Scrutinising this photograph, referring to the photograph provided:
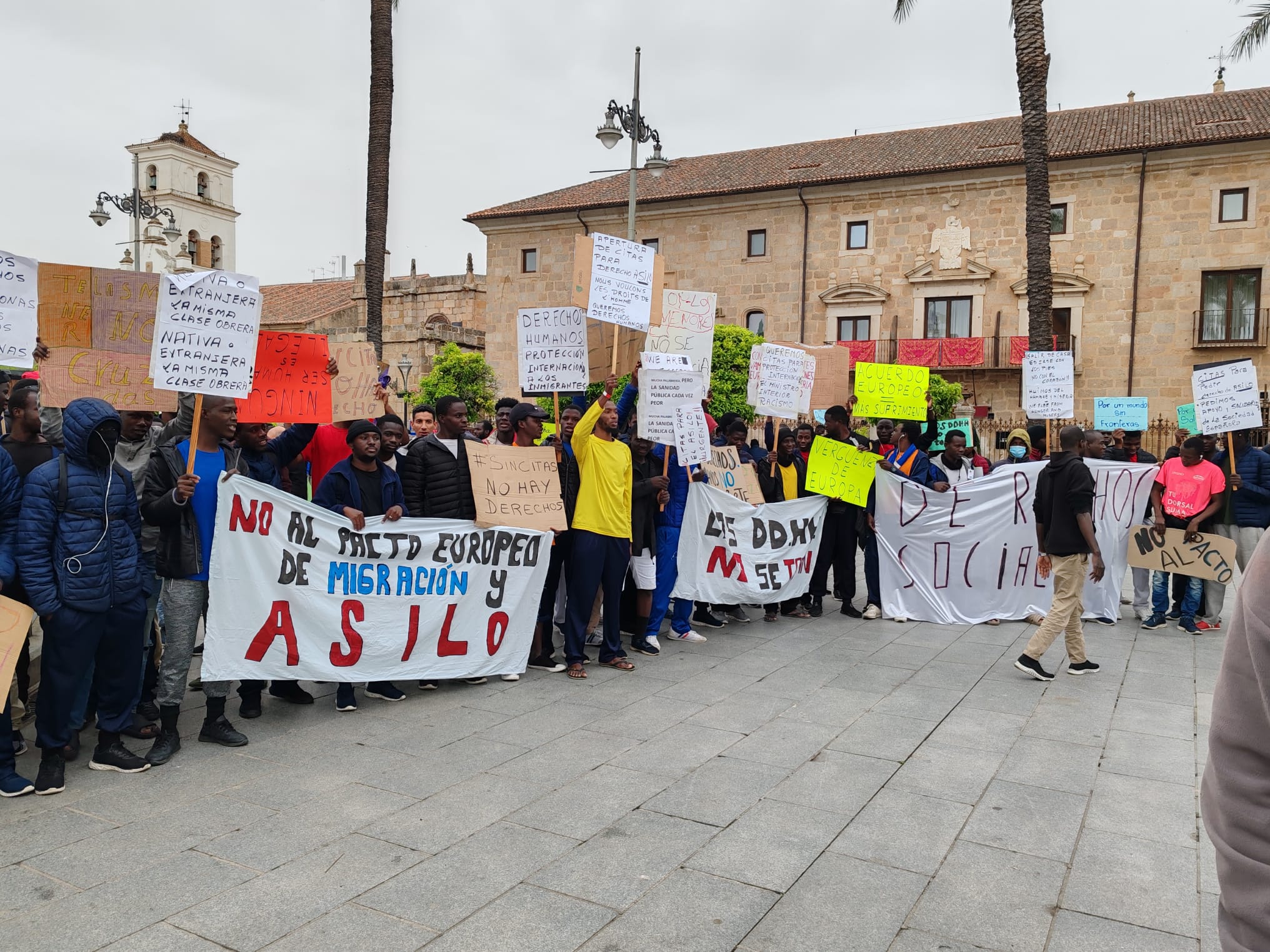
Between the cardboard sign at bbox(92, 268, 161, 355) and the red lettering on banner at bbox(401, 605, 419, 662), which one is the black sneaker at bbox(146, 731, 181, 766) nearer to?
the red lettering on banner at bbox(401, 605, 419, 662)

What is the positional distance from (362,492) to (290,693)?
4.23 feet

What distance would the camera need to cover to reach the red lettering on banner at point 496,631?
613cm

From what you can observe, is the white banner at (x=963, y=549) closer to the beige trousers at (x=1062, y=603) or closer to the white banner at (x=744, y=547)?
the white banner at (x=744, y=547)

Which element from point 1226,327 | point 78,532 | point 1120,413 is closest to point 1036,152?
point 1120,413

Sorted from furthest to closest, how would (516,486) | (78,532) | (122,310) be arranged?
1. (516,486)
2. (122,310)
3. (78,532)

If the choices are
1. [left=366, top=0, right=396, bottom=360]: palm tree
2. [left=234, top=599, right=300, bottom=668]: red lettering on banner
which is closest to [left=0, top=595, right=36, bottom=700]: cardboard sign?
[left=234, top=599, right=300, bottom=668]: red lettering on banner

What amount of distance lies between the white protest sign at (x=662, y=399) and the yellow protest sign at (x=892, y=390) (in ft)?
9.63

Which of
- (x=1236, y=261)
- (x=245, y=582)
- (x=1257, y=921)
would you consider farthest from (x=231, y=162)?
(x=1257, y=921)

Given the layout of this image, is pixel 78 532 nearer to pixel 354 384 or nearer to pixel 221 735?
pixel 221 735

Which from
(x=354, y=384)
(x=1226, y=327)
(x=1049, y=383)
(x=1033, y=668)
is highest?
(x=1226, y=327)

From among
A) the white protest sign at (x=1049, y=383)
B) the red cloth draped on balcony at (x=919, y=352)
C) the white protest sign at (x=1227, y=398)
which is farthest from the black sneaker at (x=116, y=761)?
the red cloth draped on balcony at (x=919, y=352)

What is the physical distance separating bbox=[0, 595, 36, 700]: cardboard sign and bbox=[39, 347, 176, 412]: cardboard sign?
5.58ft

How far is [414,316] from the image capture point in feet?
176

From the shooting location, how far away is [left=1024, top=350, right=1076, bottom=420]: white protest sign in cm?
1039
